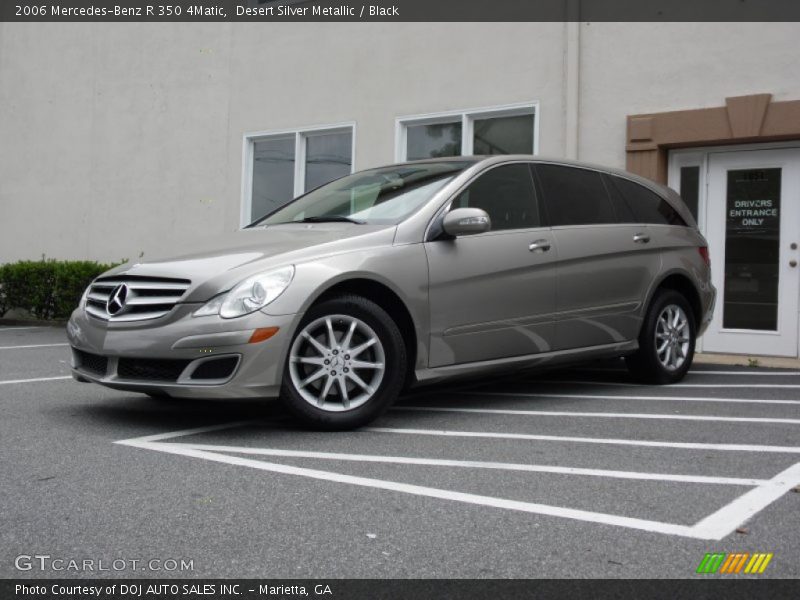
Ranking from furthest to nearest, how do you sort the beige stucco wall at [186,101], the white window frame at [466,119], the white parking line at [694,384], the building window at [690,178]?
1. the beige stucco wall at [186,101]
2. the white window frame at [466,119]
3. the building window at [690,178]
4. the white parking line at [694,384]

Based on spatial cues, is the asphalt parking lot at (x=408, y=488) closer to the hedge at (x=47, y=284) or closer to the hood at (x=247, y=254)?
the hood at (x=247, y=254)

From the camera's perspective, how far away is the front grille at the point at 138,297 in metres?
5.14

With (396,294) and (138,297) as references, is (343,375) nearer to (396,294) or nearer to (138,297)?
(396,294)

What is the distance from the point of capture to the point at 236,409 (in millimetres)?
6203

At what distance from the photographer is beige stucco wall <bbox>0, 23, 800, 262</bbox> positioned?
32.9 feet

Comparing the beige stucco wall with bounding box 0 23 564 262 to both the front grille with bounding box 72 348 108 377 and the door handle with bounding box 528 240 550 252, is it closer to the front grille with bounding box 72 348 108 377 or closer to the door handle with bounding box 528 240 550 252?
the door handle with bounding box 528 240 550 252

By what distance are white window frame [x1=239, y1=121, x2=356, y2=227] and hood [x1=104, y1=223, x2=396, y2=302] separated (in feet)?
21.6

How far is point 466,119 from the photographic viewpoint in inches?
448

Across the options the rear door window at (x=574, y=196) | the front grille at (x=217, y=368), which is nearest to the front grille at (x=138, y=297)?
the front grille at (x=217, y=368)

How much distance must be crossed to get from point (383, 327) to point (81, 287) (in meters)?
9.91

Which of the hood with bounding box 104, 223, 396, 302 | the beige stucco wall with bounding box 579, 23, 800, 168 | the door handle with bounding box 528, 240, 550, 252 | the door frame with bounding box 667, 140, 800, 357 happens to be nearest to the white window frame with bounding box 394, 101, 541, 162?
the beige stucco wall with bounding box 579, 23, 800, 168

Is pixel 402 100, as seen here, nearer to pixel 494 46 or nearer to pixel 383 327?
pixel 494 46

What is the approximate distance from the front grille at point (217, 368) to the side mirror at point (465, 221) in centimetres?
155
